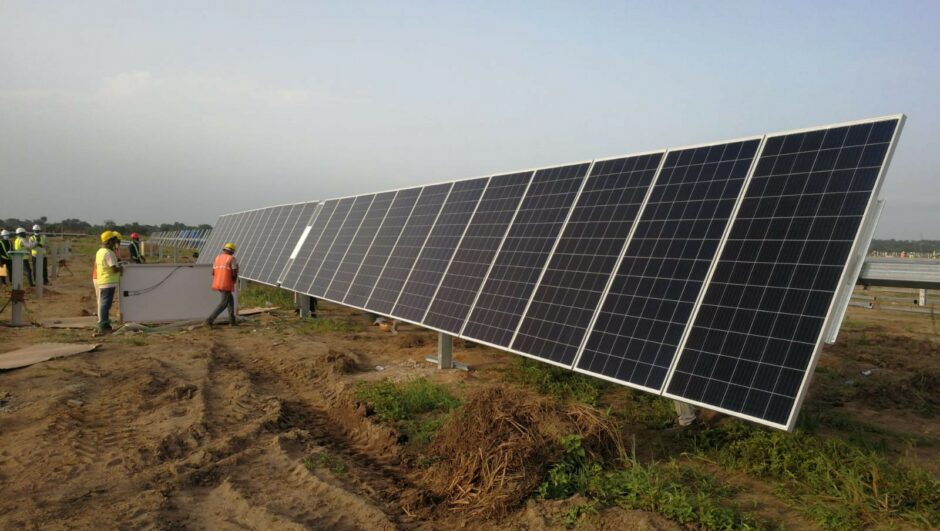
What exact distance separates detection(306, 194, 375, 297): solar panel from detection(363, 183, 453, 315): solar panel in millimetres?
3076

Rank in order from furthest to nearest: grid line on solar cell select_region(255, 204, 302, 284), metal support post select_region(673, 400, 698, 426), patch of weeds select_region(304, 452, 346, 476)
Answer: grid line on solar cell select_region(255, 204, 302, 284) < metal support post select_region(673, 400, 698, 426) < patch of weeds select_region(304, 452, 346, 476)

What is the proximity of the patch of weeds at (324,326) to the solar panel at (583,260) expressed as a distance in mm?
7438

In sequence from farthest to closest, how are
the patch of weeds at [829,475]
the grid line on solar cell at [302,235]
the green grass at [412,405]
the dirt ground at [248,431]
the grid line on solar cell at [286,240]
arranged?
the grid line on solar cell at [286,240] → the grid line on solar cell at [302,235] → the green grass at [412,405] → the dirt ground at [248,431] → the patch of weeds at [829,475]

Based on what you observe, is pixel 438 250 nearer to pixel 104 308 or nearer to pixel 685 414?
pixel 685 414

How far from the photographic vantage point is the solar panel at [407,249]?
12383 millimetres

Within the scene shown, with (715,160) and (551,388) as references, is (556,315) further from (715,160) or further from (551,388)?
(715,160)

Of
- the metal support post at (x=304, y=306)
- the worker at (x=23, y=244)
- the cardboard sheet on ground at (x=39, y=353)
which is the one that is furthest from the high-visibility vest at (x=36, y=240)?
the cardboard sheet on ground at (x=39, y=353)

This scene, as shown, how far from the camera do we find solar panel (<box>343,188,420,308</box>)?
13.6 metres

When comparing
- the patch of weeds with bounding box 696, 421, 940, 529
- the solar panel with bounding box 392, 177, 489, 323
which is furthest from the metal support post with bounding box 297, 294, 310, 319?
the patch of weeds with bounding box 696, 421, 940, 529

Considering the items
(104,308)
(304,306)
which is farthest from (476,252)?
(104,308)

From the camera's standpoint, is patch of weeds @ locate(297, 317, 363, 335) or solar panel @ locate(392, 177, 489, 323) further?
patch of weeds @ locate(297, 317, 363, 335)

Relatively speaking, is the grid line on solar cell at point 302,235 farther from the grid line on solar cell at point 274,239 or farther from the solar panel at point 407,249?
the solar panel at point 407,249

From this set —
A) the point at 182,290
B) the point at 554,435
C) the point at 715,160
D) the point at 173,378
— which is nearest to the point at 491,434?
the point at 554,435

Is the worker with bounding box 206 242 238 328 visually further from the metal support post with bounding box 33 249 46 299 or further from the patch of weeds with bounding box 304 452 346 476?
the patch of weeds with bounding box 304 452 346 476
